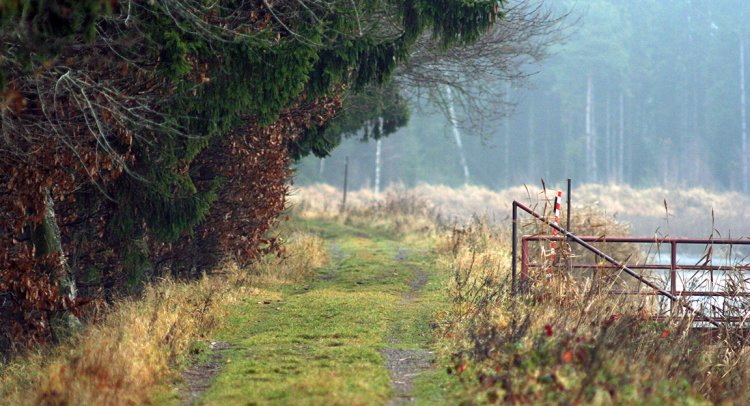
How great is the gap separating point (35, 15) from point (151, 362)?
326 centimetres

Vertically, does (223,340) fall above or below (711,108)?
below

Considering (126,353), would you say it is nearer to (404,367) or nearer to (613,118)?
(404,367)

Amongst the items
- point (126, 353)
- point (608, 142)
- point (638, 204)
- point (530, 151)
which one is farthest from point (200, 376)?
point (530, 151)

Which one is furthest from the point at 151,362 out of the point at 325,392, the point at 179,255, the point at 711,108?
the point at 711,108

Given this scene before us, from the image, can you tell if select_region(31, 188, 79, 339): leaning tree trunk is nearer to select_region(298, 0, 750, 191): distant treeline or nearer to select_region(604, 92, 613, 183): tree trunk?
select_region(298, 0, 750, 191): distant treeline

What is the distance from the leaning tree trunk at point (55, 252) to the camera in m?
10.3

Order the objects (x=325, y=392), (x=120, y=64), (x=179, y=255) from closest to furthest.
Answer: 1. (x=325, y=392)
2. (x=120, y=64)
3. (x=179, y=255)

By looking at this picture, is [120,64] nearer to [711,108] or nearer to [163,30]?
[163,30]

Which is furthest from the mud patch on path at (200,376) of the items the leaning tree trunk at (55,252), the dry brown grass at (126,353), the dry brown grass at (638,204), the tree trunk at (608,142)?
the tree trunk at (608,142)

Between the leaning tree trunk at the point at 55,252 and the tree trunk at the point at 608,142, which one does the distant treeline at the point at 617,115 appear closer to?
the tree trunk at the point at 608,142

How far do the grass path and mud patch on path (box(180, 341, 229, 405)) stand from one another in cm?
11

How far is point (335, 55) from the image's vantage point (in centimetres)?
1193

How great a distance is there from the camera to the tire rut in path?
308 inches

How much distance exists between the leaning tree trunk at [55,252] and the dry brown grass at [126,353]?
0.40 meters
